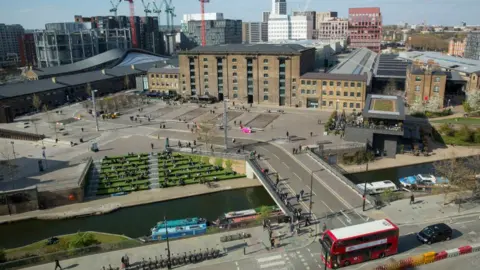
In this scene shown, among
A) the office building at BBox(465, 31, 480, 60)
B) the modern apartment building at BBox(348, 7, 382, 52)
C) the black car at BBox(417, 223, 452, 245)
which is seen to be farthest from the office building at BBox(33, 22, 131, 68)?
the office building at BBox(465, 31, 480, 60)

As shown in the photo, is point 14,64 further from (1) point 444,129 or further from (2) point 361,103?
(1) point 444,129

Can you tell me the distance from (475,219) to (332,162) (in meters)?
20.9

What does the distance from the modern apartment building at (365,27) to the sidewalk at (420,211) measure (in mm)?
173425

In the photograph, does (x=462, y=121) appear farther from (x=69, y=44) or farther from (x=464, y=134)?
(x=69, y=44)

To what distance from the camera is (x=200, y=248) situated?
1190 inches

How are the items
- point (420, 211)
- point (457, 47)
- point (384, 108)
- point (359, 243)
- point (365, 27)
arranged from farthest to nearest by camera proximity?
point (365, 27) → point (457, 47) → point (384, 108) → point (420, 211) → point (359, 243)

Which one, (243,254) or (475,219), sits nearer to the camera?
(243,254)

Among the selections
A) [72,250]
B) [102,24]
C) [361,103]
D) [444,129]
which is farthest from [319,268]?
[102,24]

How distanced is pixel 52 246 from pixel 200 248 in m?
13.1

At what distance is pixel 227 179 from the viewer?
4822 cm

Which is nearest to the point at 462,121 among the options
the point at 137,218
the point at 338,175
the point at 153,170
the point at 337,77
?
the point at 337,77

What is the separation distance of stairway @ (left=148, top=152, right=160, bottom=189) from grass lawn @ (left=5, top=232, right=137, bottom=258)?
12.0 meters

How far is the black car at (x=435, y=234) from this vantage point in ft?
97.9

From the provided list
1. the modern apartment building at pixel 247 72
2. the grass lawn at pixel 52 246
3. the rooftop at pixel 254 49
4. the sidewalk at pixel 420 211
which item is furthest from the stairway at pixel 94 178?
the rooftop at pixel 254 49
